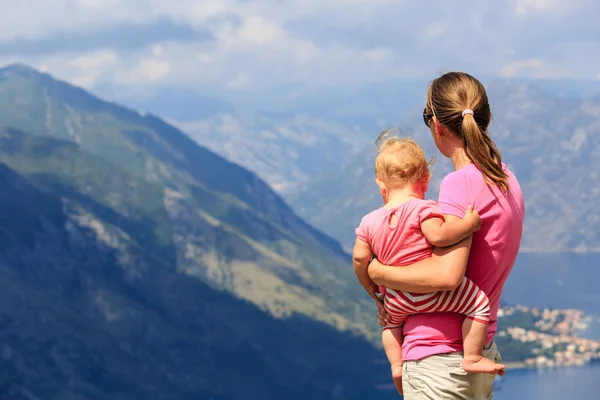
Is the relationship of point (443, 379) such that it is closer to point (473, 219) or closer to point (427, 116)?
point (473, 219)

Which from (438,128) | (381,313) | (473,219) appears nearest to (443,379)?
(381,313)

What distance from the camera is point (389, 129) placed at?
1259 cm

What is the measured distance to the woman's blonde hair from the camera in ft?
37.6

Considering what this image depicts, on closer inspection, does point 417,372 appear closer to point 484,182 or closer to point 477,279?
point 477,279

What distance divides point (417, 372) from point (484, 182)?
2.46 metres

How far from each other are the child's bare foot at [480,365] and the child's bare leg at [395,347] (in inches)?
38.7

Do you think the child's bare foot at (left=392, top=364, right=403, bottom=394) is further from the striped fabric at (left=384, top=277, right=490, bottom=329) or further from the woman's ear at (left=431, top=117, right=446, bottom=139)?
the woman's ear at (left=431, top=117, right=446, bottom=139)

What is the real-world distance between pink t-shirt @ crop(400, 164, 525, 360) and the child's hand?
0.22 metres

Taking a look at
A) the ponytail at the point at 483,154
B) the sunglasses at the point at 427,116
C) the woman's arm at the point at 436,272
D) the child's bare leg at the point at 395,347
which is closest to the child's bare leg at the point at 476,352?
the woman's arm at the point at 436,272

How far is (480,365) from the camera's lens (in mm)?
11250

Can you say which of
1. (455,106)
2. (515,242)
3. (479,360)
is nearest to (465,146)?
(455,106)

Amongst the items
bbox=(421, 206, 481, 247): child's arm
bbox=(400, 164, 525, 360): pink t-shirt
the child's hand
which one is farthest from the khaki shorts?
the child's hand

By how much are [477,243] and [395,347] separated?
1.74 m

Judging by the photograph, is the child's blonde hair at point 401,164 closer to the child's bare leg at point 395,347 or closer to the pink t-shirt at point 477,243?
the pink t-shirt at point 477,243
